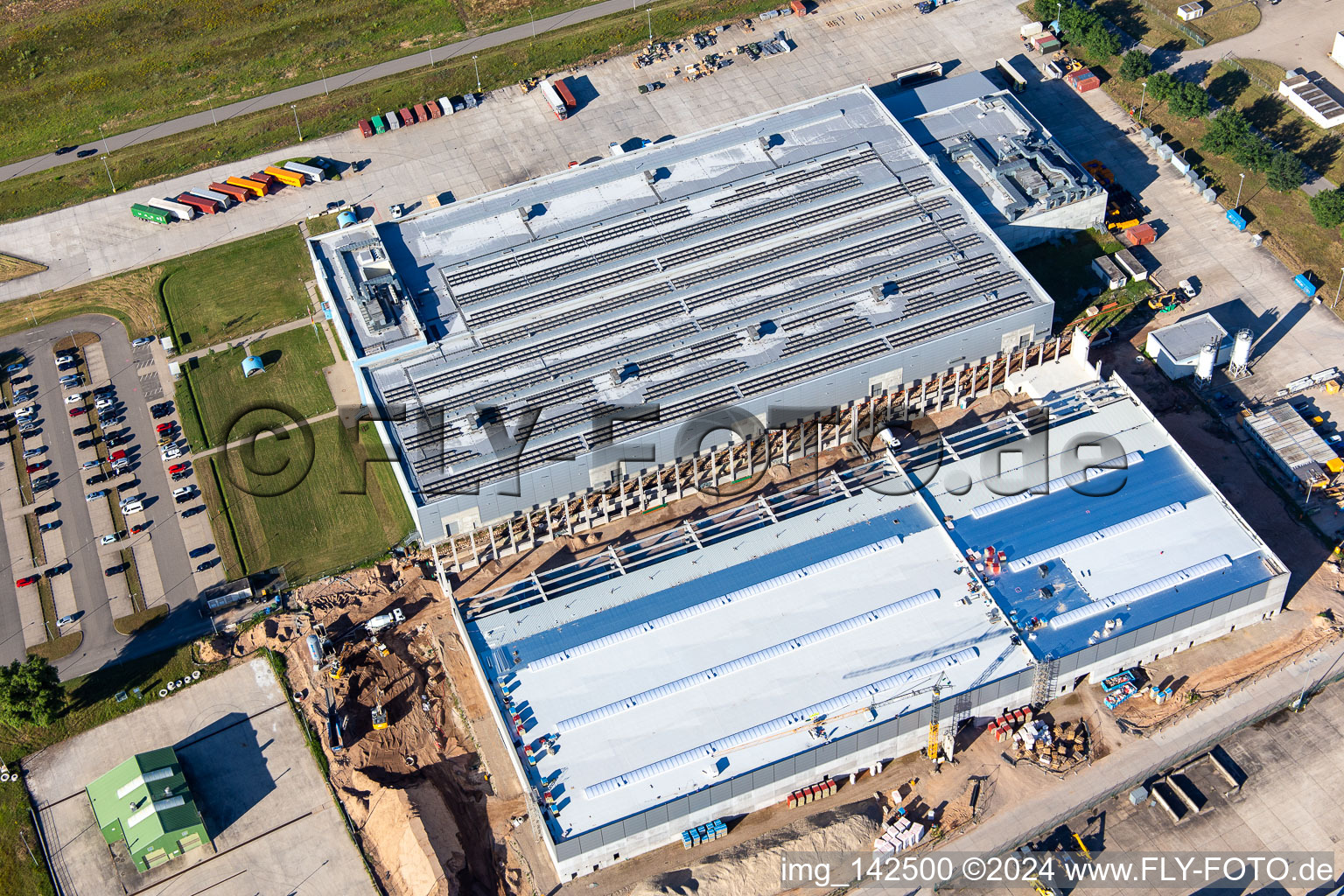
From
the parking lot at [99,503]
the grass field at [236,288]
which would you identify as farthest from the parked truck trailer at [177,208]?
the parking lot at [99,503]

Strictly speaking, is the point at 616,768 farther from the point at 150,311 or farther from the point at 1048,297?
the point at 150,311

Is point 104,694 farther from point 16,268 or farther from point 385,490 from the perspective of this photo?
point 16,268

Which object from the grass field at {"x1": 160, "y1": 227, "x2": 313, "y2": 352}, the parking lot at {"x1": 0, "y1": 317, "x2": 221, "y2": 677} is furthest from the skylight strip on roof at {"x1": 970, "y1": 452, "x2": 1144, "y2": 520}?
the grass field at {"x1": 160, "y1": 227, "x2": 313, "y2": 352}

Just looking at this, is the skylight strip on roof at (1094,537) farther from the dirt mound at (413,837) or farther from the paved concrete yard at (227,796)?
the paved concrete yard at (227,796)

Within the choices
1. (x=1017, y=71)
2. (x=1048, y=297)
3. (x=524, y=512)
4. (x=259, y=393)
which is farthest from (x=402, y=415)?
(x=1017, y=71)

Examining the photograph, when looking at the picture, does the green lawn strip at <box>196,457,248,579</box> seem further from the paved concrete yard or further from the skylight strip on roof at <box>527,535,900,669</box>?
the skylight strip on roof at <box>527,535,900,669</box>
